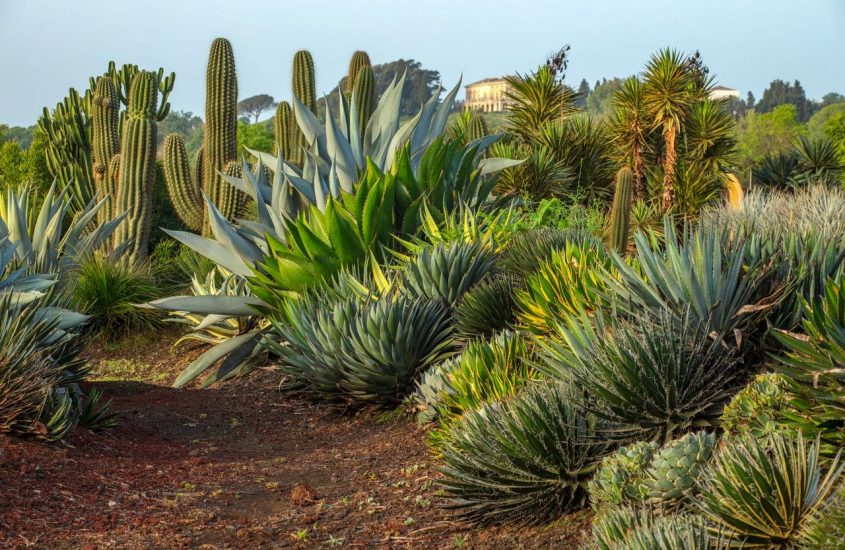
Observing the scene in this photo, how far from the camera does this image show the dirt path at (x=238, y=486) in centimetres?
547

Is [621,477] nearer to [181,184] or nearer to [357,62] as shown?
[357,62]

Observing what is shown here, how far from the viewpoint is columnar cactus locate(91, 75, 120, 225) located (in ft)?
65.9

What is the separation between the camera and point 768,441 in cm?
452

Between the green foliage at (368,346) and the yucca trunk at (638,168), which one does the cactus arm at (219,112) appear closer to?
the yucca trunk at (638,168)

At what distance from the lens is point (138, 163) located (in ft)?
59.5

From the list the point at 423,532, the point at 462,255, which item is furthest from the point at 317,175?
the point at 423,532

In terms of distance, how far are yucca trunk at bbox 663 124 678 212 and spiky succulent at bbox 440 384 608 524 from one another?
1706 cm

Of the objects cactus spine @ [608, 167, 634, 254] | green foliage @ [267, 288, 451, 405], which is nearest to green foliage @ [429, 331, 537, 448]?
green foliage @ [267, 288, 451, 405]

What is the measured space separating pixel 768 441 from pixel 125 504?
3780 millimetres

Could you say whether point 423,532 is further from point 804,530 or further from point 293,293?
point 293,293

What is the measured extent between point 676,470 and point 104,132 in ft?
58.2

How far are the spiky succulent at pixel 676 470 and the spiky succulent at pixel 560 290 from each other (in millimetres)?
2493

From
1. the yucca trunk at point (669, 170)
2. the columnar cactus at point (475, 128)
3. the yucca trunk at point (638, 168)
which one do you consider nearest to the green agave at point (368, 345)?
the columnar cactus at point (475, 128)

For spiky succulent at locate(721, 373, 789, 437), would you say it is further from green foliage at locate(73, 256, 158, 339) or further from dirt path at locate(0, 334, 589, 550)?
green foliage at locate(73, 256, 158, 339)
